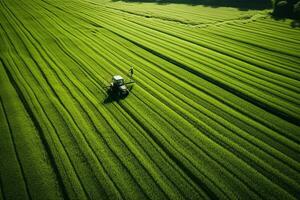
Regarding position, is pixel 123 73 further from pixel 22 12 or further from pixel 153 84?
pixel 22 12

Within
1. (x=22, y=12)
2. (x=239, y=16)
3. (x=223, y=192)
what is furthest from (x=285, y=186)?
(x=22, y=12)

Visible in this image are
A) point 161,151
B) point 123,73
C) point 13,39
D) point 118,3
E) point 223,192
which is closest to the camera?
point 223,192

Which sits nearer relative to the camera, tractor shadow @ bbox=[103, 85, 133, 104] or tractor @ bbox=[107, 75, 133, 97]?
tractor shadow @ bbox=[103, 85, 133, 104]

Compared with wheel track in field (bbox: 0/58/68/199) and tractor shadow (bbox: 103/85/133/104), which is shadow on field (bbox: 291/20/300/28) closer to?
tractor shadow (bbox: 103/85/133/104)

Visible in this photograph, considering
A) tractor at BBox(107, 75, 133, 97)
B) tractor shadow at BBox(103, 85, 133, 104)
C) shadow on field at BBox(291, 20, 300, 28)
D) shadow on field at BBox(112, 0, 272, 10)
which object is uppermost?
tractor at BBox(107, 75, 133, 97)

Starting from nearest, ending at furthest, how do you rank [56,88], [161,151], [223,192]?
[223,192], [161,151], [56,88]

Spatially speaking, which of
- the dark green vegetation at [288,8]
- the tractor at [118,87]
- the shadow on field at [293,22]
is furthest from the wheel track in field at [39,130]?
the dark green vegetation at [288,8]

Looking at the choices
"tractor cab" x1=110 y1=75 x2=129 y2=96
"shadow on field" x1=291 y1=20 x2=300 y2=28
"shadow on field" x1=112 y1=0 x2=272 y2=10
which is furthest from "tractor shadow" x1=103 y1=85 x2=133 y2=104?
"shadow on field" x1=112 y1=0 x2=272 y2=10

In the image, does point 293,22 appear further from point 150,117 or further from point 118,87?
point 150,117

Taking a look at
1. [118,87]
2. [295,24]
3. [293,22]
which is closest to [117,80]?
[118,87]
